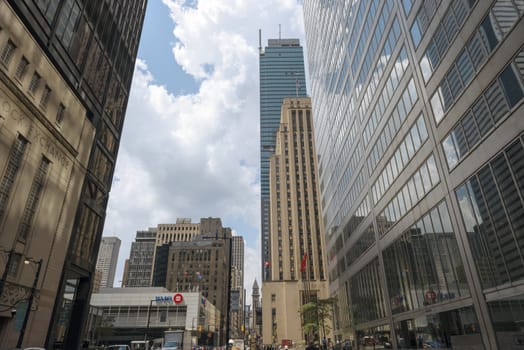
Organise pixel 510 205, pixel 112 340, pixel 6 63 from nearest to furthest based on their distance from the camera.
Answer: pixel 510 205 < pixel 6 63 < pixel 112 340

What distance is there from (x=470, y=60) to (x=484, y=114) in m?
3.54

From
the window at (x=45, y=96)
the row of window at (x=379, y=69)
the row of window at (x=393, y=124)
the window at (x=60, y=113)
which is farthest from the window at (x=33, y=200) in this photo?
the row of window at (x=379, y=69)

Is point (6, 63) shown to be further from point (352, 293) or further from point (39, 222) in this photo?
point (352, 293)

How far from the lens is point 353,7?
1865 inches

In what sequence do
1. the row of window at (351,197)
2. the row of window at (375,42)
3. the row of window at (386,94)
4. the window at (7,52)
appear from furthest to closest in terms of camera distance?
1. the row of window at (351,197)
2. the row of window at (375,42)
3. the row of window at (386,94)
4. the window at (7,52)

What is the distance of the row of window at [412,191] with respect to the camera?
26.8m

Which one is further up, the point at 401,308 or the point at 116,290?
the point at 116,290

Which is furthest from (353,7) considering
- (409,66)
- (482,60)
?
(482,60)

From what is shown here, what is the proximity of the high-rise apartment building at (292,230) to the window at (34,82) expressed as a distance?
10263cm

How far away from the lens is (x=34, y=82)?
26547 mm

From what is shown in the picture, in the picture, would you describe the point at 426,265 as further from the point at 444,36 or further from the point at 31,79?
the point at 31,79

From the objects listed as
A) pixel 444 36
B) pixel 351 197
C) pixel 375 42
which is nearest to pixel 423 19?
pixel 444 36

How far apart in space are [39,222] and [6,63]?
37.1ft

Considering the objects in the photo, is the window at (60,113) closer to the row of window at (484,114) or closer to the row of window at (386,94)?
the row of window at (386,94)
